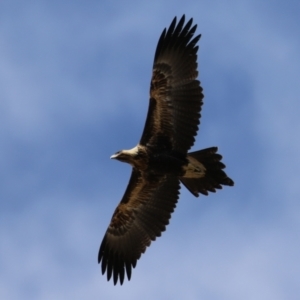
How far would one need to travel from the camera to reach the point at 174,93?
730 inches

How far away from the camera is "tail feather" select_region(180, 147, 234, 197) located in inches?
723

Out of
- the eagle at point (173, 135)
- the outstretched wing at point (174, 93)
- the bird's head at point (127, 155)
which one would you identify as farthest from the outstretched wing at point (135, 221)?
the outstretched wing at point (174, 93)

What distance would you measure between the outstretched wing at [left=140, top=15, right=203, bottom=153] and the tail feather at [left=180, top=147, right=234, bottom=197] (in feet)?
1.23

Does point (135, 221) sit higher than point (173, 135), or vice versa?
point (173, 135)

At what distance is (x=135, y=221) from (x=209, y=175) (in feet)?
7.76

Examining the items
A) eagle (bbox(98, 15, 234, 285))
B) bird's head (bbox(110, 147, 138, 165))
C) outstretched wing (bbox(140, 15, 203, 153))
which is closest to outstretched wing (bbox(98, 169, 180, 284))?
eagle (bbox(98, 15, 234, 285))

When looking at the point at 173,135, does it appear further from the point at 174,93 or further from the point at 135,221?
the point at 135,221

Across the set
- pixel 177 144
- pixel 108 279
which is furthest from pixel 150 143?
pixel 108 279

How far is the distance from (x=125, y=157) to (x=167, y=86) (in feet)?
5.61

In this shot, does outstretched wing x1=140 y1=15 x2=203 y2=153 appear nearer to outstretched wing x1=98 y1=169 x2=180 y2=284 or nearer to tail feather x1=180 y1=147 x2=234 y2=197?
tail feather x1=180 y1=147 x2=234 y2=197

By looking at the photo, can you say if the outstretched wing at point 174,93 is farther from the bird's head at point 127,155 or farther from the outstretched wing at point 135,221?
the outstretched wing at point 135,221

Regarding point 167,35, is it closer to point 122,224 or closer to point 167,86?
point 167,86

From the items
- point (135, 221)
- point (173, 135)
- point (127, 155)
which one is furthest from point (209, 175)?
point (135, 221)

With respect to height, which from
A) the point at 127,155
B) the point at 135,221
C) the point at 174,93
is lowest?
the point at 135,221
